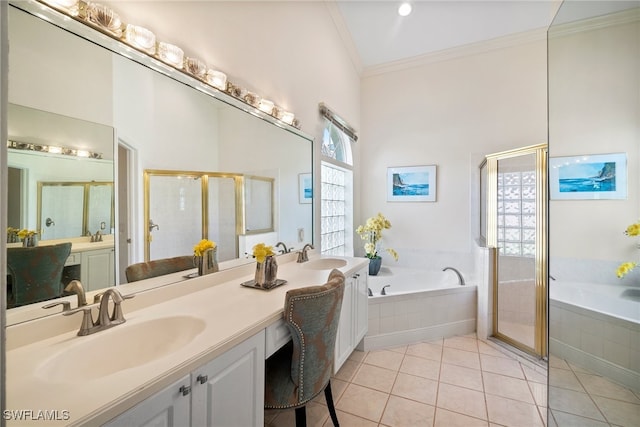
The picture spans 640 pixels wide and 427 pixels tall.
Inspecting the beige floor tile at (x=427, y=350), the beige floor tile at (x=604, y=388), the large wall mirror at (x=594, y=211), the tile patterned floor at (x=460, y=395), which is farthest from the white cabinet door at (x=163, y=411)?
the beige floor tile at (x=604, y=388)

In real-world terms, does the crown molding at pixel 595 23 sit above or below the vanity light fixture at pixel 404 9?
below

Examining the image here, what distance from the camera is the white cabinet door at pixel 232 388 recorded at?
0.84 m

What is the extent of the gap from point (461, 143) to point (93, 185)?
3.71m

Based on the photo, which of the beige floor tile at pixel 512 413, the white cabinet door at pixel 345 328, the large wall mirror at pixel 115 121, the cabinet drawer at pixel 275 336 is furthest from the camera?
the white cabinet door at pixel 345 328

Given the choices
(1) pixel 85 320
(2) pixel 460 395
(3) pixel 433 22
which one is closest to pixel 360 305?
(2) pixel 460 395

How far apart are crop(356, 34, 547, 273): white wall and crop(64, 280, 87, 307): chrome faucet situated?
3.30 meters

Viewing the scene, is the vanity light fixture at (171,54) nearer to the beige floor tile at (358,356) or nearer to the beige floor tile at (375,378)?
the beige floor tile at (375,378)

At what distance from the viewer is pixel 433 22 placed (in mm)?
3107

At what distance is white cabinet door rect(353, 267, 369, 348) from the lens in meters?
2.15

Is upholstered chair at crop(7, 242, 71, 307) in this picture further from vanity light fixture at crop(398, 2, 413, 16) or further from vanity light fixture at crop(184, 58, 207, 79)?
vanity light fixture at crop(398, 2, 413, 16)

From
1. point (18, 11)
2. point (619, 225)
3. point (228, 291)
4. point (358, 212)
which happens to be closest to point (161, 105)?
point (18, 11)

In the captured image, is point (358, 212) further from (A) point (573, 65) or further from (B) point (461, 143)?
(A) point (573, 65)

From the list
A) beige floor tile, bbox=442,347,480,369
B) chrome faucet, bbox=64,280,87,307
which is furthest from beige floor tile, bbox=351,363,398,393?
chrome faucet, bbox=64,280,87,307

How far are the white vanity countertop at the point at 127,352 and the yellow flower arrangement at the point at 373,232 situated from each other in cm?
214
